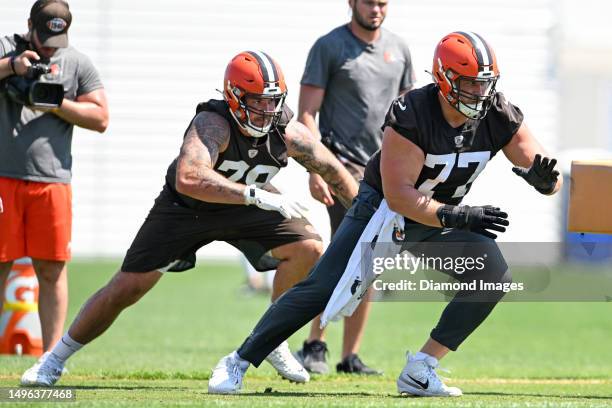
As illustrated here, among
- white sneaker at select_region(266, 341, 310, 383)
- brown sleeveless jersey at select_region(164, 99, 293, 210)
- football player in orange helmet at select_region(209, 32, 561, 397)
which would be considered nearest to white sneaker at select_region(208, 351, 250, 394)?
football player in orange helmet at select_region(209, 32, 561, 397)

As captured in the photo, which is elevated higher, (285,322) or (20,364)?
(285,322)

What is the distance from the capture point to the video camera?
7.57 m

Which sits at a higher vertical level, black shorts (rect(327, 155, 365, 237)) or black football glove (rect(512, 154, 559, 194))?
black football glove (rect(512, 154, 559, 194))

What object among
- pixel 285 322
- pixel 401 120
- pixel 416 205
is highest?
pixel 401 120

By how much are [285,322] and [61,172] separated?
2.37m

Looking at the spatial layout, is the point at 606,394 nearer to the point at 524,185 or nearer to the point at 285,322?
the point at 285,322

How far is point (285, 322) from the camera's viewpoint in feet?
21.5

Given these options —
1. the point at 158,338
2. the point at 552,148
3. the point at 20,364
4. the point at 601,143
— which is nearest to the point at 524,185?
the point at 552,148

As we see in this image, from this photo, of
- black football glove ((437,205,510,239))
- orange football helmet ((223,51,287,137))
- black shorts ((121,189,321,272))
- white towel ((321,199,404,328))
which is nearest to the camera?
black football glove ((437,205,510,239))

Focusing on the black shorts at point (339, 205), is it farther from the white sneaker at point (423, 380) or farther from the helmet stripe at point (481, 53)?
the helmet stripe at point (481, 53)

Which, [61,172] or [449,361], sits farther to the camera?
[449,361]

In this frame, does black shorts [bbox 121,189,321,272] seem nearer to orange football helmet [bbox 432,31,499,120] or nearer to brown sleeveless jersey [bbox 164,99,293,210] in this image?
brown sleeveless jersey [bbox 164,99,293,210]

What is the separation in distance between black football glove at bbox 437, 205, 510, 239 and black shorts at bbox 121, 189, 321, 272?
1.36m

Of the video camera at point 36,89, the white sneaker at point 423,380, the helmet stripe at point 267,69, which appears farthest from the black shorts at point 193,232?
the white sneaker at point 423,380
